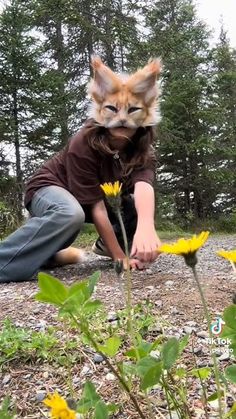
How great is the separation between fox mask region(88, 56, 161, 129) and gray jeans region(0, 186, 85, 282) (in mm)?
557

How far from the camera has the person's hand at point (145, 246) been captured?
1.87m

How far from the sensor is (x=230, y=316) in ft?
2.01

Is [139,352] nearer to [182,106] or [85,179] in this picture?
[85,179]

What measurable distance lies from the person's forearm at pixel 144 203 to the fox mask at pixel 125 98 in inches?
14.6

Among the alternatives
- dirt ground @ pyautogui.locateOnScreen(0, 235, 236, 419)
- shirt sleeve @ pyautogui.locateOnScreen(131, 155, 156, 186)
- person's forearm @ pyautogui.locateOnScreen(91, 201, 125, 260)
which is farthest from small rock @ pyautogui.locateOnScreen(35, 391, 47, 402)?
shirt sleeve @ pyautogui.locateOnScreen(131, 155, 156, 186)

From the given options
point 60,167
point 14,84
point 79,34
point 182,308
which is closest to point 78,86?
point 79,34

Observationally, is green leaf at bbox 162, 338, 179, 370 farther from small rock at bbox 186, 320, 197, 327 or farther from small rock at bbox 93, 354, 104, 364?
small rock at bbox 186, 320, 197, 327

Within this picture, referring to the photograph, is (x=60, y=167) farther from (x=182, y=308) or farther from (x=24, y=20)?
(x=24, y=20)

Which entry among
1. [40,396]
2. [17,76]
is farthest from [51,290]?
[17,76]

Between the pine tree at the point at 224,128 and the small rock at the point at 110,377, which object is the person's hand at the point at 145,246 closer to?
the small rock at the point at 110,377

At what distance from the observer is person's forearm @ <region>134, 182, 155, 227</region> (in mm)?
2258

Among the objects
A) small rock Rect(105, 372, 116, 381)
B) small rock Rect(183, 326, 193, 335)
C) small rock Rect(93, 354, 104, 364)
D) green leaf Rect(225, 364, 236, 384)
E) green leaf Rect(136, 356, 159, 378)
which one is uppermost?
green leaf Rect(136, 356, 159, 378)

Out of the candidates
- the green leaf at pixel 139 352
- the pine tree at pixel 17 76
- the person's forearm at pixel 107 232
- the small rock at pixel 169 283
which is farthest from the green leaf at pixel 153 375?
the pine tree at pixel 17 76

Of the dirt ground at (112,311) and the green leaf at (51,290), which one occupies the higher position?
the green leaf at (51,290)
